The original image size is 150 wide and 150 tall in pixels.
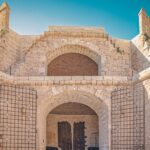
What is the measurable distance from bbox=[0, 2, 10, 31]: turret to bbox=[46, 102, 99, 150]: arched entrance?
4.48 meters

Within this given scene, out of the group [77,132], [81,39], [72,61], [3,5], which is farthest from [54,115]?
[3,5]

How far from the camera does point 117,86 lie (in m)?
11.1

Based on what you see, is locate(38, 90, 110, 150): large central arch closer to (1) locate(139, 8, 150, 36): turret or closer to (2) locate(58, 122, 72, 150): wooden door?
(2) locate(58, 122, 72, 150): wooden door

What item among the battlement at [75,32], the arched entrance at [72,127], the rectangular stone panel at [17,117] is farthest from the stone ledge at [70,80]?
the battlement at [75,32]

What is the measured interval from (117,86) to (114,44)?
3540mm

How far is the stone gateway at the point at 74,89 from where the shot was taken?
33.5ft

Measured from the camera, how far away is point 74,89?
36.3ft

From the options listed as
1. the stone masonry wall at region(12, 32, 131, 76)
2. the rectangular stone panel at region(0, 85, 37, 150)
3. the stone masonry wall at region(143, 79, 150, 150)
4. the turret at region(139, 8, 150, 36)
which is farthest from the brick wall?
the stone masonry wall at region(143, 79, 150, 150)

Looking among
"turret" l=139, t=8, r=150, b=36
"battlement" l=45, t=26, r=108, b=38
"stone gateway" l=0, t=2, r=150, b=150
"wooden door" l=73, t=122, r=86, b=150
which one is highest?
"turret" l=139, t=8, r=150, b=36

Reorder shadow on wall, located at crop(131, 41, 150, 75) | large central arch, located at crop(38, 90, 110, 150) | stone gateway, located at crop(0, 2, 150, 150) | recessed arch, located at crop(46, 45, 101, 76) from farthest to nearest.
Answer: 1. recessed arch, located at crop(46, 45, 101, 76)
2. shadow on wall, located at crop(131, 41, 150, 75)
3. large central arch, located at crop(38, 90, 110, 150)
4. stone gateway, located at crop(0, 2, 150, 150)

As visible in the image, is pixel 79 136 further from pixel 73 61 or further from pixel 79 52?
pixel 79 52

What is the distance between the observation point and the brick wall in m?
13.9

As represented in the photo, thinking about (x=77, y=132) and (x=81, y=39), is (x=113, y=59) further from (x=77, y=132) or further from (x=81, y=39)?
(x=77, y=132)

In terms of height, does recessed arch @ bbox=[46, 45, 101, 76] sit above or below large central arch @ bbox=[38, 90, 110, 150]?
above
